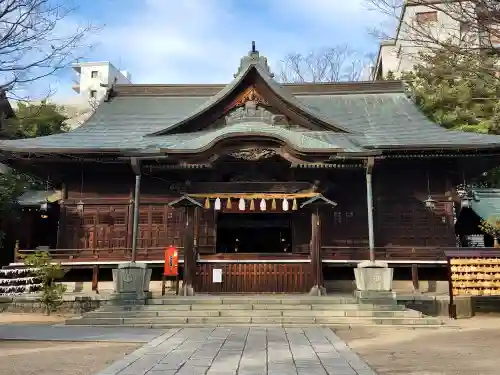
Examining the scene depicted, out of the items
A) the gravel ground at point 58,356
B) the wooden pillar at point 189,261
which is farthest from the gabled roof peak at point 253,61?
the gravel ground at point 58,356

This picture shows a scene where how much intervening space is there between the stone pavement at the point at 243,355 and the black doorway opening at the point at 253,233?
27.3ft

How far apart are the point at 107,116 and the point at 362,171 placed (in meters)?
12.0

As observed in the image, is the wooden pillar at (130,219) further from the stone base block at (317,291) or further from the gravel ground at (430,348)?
the gravel ground at (430,348)

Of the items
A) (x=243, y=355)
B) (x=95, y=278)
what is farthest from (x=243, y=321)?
(x=95, y=278)

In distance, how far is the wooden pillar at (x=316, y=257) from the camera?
1384cm

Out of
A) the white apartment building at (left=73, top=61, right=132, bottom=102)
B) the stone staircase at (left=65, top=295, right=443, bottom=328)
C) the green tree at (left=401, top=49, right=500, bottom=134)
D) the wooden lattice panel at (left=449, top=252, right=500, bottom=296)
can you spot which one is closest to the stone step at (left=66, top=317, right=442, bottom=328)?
the stone staircase at (left=65, top=295, right=443, bottom=328)

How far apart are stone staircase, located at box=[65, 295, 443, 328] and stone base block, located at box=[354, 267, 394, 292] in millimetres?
562

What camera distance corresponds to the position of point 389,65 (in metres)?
38.8

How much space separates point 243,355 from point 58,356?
118 inches

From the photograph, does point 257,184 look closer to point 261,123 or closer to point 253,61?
point 261,123

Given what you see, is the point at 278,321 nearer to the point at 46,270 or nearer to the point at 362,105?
the point at 46,270

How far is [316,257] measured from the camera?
46.6 feet

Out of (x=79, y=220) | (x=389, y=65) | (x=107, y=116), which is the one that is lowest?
(x=79, y=220)

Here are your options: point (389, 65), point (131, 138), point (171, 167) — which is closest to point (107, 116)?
point (131, 138)
